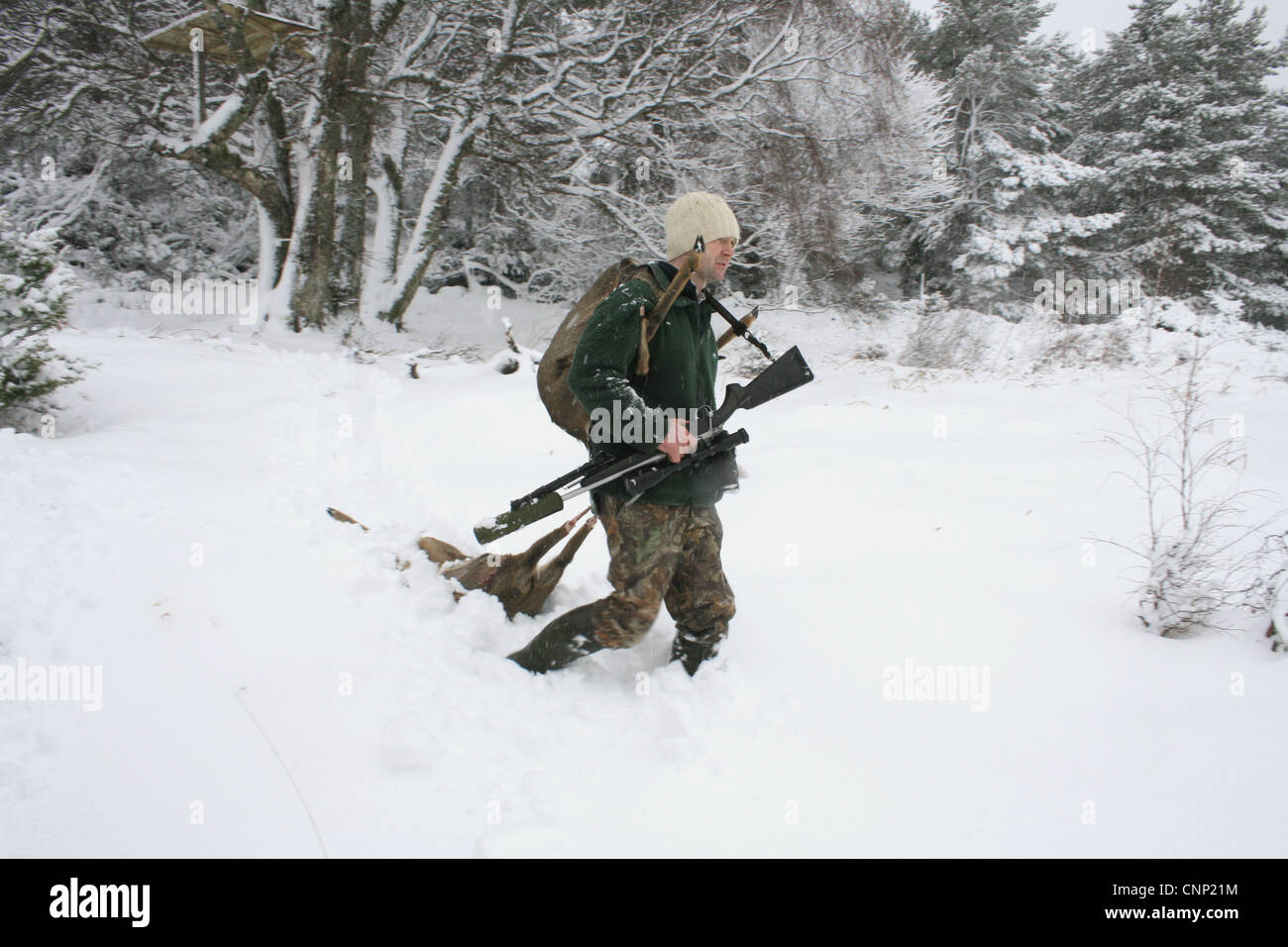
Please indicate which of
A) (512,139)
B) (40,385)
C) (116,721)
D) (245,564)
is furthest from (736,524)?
(512,139)

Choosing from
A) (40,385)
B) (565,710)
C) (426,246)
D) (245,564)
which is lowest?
(565,710)

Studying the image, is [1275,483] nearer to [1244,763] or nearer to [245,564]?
[1244,763]

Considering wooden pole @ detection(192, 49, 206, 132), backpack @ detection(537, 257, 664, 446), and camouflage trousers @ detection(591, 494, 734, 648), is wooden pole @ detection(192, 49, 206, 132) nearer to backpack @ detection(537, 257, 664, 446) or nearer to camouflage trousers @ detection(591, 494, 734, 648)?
backpack @ detection(537, 257, 664, 446)

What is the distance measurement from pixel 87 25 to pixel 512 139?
5301 millimetres

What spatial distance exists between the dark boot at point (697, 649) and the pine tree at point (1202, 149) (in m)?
19.9

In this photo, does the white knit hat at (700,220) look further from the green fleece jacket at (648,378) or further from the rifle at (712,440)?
the rifle at (712,440)

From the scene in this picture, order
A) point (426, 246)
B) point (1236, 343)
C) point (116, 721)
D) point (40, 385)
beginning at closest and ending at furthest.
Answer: point (116, 721) < point (40, 385) < point (1236, 343) < point (426, 246)

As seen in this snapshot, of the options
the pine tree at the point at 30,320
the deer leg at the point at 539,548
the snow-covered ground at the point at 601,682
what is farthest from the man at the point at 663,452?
the pine tree at the point at 30,320

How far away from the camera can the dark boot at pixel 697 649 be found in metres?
2.58

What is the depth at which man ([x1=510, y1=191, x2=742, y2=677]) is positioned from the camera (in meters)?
2.16

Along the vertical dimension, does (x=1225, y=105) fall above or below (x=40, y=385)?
above

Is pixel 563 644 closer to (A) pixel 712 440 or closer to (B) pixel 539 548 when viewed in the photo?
(B) pixel 539 548

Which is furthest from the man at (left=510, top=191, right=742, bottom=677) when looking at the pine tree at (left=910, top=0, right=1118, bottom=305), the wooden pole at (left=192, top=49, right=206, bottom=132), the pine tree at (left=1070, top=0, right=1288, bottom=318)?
the pine tree at (left=1070, top=0, right=1288, bottom=318)

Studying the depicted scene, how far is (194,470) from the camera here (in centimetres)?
409
